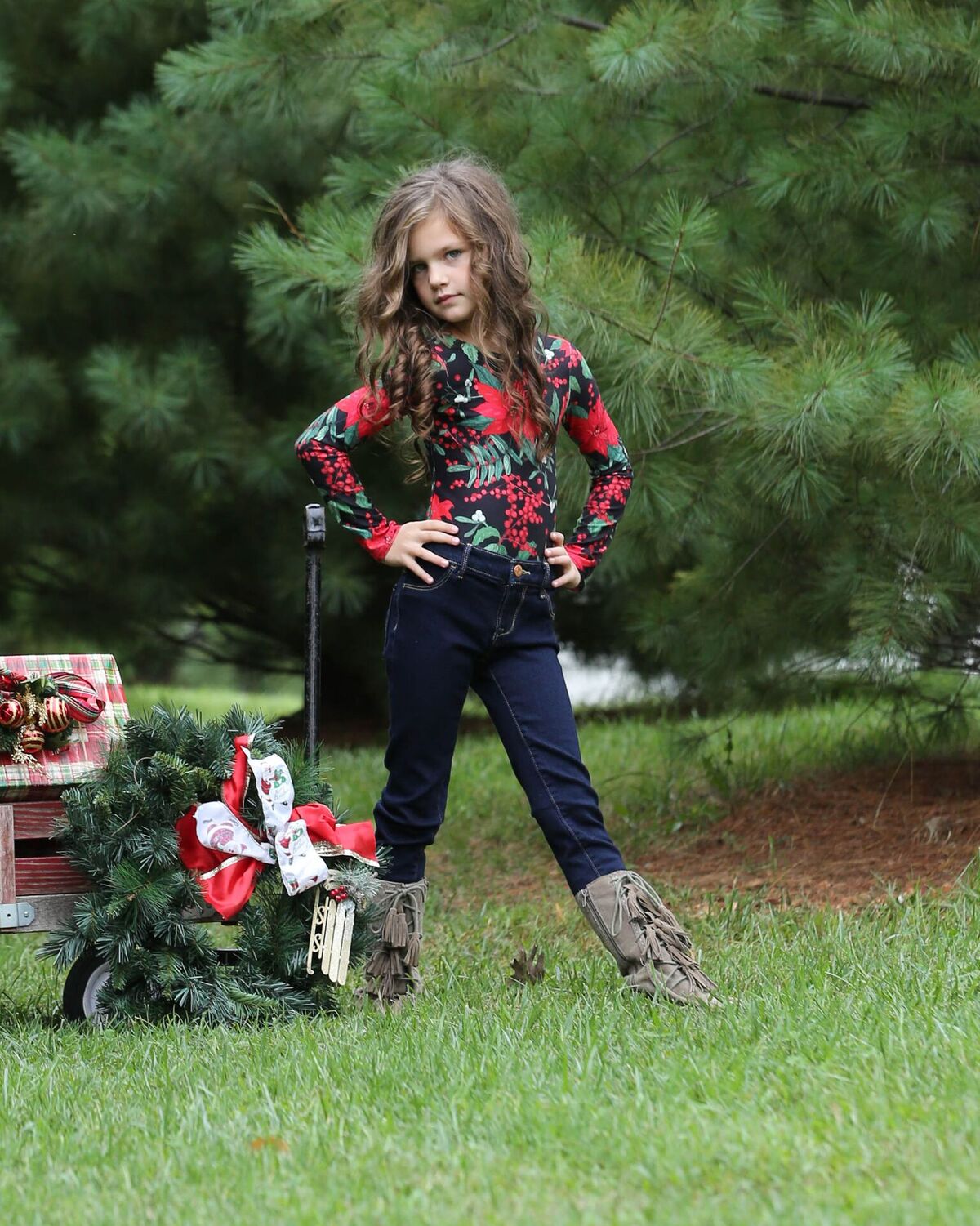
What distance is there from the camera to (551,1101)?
255 cm

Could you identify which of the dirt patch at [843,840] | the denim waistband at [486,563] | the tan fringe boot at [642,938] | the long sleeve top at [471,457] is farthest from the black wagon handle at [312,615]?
the dirt patch at [843,840]

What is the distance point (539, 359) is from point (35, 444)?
19.3 ft

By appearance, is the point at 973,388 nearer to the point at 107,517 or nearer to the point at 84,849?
the point at 84,849

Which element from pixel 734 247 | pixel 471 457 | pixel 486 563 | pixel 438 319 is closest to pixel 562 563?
pixel 486 563

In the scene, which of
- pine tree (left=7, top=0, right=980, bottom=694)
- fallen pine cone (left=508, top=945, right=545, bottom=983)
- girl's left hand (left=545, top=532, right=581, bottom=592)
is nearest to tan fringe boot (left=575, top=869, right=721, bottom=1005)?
fallen pine cone (left=508, top=945, right=545, bottom=983)

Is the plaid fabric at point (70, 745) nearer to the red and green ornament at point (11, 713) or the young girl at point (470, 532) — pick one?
the red and green ornament at point (11, 713)

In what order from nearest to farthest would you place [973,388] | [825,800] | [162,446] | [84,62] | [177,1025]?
[177,1025], [973,388], [825,800], [162,446], [84,62]

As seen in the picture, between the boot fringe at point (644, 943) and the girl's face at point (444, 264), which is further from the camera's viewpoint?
the girl's face at point (444, 264)

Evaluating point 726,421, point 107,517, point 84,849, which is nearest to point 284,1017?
point 84,849

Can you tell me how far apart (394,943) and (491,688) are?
0.63 meters

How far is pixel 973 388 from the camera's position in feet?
13.0

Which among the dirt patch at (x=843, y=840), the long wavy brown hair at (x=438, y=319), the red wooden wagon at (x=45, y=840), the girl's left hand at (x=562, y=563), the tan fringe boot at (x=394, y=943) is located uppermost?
the long wavy brown hair at (x=438, y=319)

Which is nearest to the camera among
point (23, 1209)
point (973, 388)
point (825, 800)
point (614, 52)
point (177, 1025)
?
point (23, 1209)

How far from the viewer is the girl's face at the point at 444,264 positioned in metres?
3.38
